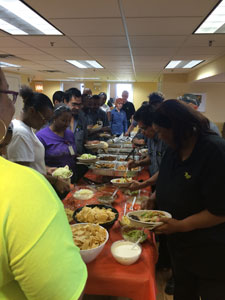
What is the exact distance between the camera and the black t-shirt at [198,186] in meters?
1.01

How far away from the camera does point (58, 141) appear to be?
213cm

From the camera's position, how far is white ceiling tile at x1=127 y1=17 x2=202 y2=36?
2.44m

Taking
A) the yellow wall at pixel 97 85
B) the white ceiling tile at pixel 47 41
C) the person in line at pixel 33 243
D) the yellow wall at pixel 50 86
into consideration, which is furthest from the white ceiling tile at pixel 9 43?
the yellow wall at pixel 50 86

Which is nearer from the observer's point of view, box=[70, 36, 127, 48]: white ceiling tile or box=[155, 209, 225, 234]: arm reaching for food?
box=[155, 209, 225, 234]: arm reaching for food

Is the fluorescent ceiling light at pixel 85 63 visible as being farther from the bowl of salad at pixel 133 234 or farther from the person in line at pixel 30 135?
the bowl of salad at pixel 133 234

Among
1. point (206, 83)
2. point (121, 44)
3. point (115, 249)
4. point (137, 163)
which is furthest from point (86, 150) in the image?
point (206, 83)

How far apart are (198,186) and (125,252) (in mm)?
454

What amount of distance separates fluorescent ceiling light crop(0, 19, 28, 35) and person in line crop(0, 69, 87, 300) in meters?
2.99

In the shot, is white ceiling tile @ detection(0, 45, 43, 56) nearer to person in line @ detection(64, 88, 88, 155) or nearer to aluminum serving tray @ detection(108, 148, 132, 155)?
person in line @ detection(64, 88, 88, 155)

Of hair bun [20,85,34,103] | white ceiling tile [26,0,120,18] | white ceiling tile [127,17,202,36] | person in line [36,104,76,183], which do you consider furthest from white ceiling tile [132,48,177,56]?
hair bun [20,85,34,103]

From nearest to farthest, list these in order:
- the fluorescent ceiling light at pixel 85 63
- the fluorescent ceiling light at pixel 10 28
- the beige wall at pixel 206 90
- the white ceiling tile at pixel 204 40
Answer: the fluorescent ceiling light at pixel 10 28 < the white ceiling tile at pixel 204 40 < the fluorescent ceiling light at pixel 85 63 < the beige wall at pixel 206 90

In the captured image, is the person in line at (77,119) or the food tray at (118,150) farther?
the food tray at (118,150)

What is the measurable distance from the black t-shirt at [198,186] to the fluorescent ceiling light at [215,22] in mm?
1678

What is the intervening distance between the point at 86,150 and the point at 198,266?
2.11m
